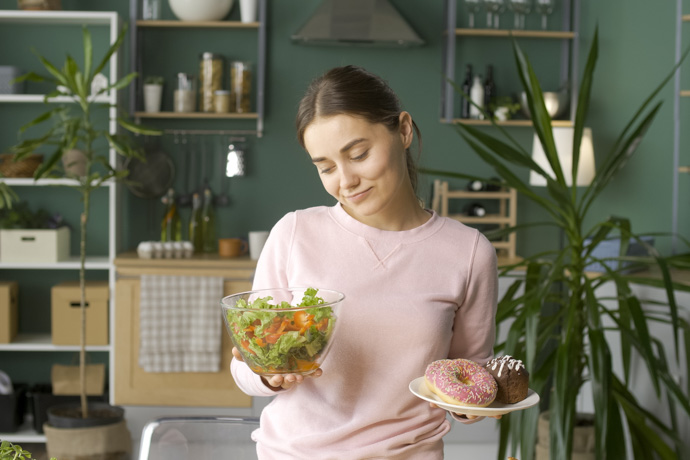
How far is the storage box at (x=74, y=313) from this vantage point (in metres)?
3.72

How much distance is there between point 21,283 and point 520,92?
2728 mm

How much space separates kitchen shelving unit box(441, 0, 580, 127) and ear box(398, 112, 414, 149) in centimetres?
275

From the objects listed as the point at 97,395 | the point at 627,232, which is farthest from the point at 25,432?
the point at 627,232

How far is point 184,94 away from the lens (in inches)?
156

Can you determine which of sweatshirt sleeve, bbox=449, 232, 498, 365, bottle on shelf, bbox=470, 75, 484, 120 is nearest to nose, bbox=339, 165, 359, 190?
sweatshirt sleeve, bbox=449, 232, 498, 365

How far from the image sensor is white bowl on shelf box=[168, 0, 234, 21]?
154 inches

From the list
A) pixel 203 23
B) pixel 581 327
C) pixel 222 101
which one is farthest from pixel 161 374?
→ pixel 581 327

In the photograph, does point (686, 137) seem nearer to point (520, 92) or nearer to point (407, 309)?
point (520, 92)

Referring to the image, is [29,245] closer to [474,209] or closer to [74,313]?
[74,313]

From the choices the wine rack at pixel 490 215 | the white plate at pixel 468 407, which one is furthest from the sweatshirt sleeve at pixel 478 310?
the wine rack at pixel 490 215

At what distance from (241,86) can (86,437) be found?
1.77m

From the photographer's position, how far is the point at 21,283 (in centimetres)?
414

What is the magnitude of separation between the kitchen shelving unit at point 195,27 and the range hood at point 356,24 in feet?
0.87

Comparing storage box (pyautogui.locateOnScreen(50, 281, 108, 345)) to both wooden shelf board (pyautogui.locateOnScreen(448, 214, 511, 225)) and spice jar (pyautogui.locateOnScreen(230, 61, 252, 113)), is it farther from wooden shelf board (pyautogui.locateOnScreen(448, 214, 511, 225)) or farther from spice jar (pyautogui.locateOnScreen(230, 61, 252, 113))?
wooden shelf board (pyautogui.locateOnScreen(448, 214, 511, 225))
